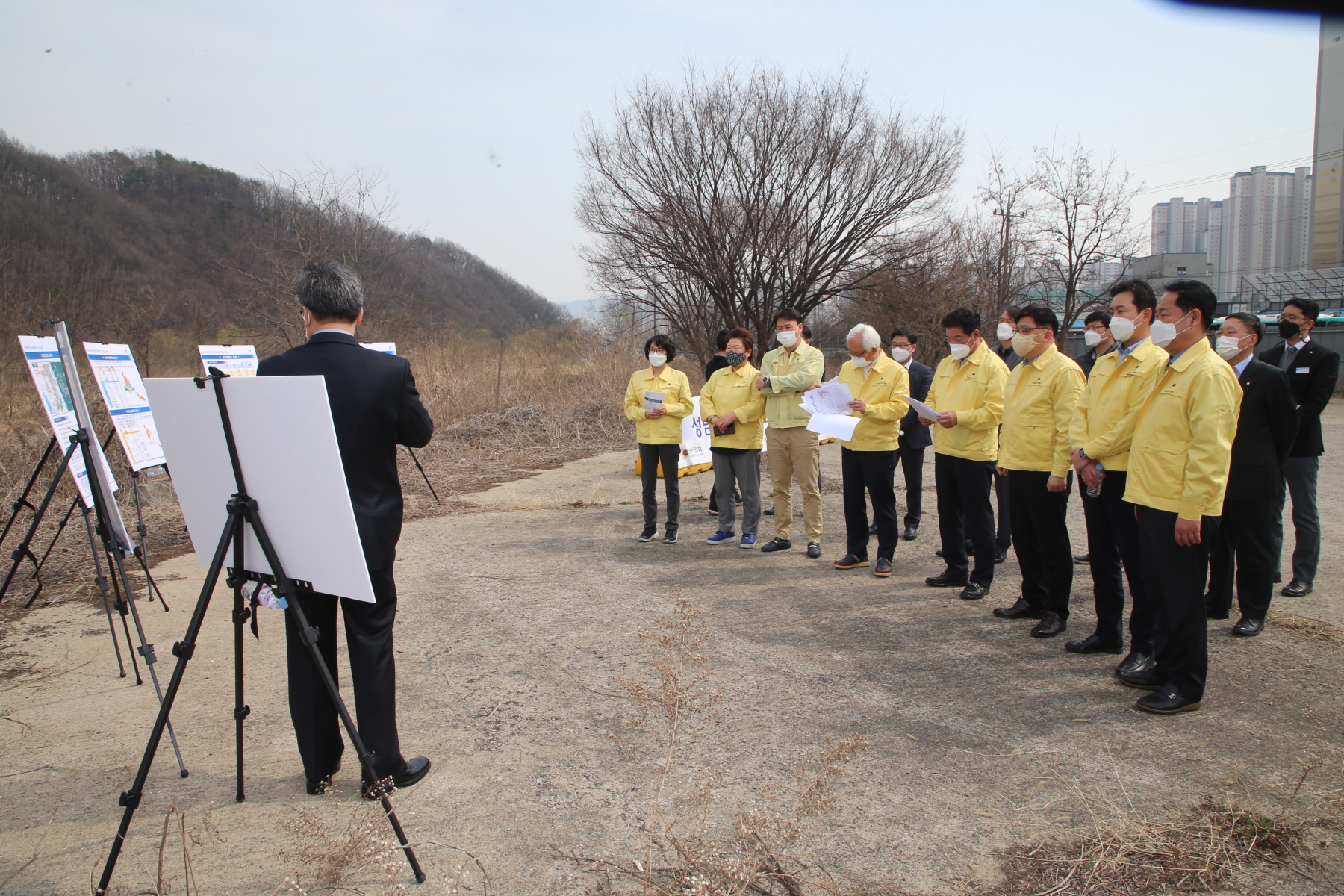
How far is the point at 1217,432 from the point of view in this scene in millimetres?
3508

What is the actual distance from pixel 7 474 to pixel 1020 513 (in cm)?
1039

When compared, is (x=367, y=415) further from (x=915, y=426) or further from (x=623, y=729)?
(x=915, y=426)

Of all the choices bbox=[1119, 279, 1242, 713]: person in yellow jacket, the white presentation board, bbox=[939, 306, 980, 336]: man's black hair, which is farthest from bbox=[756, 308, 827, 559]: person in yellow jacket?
the white presentation board

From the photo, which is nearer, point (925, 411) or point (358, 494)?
point (358, 494)

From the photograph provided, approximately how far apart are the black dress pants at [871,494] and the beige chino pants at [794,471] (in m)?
0.41

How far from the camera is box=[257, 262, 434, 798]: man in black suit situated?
2.84 metres

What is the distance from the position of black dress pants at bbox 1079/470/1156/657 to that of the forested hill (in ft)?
44.1

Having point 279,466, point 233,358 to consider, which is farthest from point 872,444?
point 233,358

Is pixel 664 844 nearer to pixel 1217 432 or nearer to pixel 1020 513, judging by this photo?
pixel 1217 432

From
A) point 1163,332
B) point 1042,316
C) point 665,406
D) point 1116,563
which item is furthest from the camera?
point 665,406

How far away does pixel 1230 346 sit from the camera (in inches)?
205

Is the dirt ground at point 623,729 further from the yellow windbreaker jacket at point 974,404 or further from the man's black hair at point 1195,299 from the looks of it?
the man's black hair at point 1195,299

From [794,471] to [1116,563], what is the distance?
9.90ft

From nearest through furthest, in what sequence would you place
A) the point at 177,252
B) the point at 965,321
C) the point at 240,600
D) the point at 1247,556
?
1. the point at 240,600
2. the point at 1247,556
3. the point at 965,321
4. the point at 177,252
